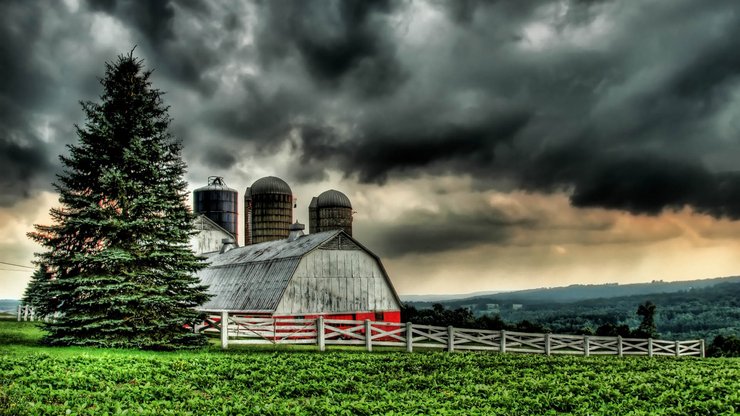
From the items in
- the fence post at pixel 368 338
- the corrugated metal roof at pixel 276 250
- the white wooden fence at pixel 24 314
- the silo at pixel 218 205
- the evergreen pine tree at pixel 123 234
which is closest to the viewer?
the evergreen pine tree at pixel 123 234

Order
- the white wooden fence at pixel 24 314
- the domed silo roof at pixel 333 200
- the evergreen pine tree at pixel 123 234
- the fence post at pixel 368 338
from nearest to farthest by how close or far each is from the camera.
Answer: the evergreen pine tree at pixel 123 234
the fence post at pixel 368 338
the white wooden fence at pixel 24 314
the domed silo roof at pixel 333 200

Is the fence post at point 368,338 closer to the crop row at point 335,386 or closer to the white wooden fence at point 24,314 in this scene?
the crop row at point 335,386

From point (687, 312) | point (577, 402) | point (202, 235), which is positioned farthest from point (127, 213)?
point (687, 312)

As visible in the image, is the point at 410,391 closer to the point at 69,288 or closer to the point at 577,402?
the point at 577,402

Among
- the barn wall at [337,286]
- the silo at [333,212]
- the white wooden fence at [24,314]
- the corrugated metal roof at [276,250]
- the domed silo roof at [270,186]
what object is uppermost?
the domed silo roof at [270,186]

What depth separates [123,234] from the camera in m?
23.5

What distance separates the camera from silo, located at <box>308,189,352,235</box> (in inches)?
2235

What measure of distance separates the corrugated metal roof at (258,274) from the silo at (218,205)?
63.5 ft

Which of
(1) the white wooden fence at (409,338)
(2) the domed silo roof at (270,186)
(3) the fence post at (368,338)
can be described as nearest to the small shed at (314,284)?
(1) the white wooden fence at (409,338)

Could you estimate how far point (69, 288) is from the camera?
22.7 meters

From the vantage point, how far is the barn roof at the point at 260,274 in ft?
110

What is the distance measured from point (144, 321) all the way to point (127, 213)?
4.37 m

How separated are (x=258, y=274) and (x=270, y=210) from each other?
21141 millimetres

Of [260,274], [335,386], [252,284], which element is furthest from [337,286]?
[335,386]
